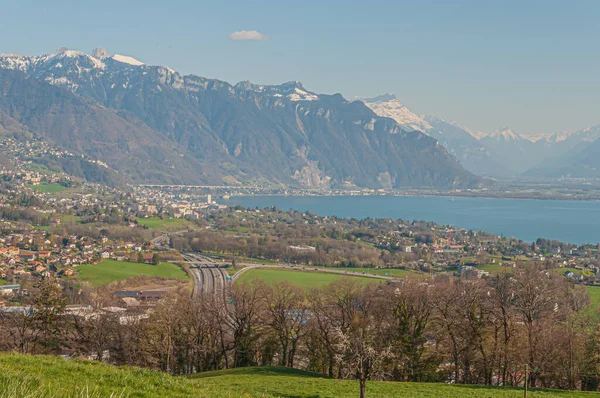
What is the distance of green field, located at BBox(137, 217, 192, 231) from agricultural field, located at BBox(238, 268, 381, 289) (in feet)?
127

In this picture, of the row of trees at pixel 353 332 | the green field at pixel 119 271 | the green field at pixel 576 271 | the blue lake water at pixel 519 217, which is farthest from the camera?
the blue lake water at pixel 519 217

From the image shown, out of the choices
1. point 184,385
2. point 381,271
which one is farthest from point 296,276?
point 184,385

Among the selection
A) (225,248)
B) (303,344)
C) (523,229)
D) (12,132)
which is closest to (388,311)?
(303,344)

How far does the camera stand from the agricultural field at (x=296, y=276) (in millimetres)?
55312

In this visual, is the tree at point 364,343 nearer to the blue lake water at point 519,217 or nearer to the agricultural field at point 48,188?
the blue lake water at point 519,217

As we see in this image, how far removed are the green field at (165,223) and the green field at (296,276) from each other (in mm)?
39291

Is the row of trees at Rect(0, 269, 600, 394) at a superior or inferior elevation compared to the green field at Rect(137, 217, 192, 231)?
superior

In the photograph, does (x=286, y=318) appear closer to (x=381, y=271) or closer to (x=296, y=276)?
(x=296, y=276)

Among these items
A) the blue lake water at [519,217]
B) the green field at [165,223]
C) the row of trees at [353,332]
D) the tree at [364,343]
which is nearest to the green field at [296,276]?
the row of trees at [353,332]

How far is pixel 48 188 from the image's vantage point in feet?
438

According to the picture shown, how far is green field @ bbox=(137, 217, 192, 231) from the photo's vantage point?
98.5 meters

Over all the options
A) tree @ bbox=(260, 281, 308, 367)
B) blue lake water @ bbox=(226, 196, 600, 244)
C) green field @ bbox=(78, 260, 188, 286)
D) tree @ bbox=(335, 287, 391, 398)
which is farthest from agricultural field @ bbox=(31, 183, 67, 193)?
tree @ bbox=(335, 287, 391, 398)

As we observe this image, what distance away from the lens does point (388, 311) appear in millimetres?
23859

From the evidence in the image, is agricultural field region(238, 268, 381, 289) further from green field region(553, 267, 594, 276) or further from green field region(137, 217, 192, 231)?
green field region(137, 217, 192, 231)
